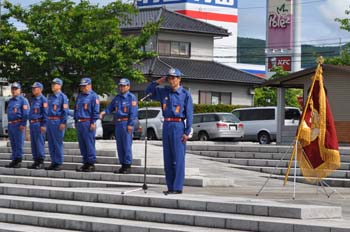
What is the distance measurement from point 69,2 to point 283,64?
3965 centimetres

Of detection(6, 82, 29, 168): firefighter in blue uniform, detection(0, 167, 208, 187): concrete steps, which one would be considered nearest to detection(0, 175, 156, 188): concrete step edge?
detection(0, 167, 208, 187): concrete steps

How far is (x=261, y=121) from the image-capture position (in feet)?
133

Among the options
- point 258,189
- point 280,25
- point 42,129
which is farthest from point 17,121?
point 280,25

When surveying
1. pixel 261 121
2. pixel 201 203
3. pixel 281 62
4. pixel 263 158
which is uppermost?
pixel 281 62

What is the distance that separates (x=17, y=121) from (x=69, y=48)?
742 inches

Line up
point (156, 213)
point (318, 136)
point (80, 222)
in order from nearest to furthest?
point (156, 213) < point (80, 222) < point (318, 136)

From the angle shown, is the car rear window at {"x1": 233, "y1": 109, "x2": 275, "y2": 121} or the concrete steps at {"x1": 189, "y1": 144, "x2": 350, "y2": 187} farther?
the car rear window at {"x1": 233, "y1": 109, "x2": 275, "y2": 121}

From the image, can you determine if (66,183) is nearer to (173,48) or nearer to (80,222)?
(80,222)

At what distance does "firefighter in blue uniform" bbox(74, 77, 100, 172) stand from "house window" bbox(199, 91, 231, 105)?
1513 inches

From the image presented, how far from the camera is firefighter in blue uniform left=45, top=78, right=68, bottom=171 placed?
60.1 ft

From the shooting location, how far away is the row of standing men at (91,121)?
13.9m

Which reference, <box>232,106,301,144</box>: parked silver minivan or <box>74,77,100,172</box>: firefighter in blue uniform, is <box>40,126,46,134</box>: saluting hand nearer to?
<box>74,77,100,172</box>: firefighter in blue uniform

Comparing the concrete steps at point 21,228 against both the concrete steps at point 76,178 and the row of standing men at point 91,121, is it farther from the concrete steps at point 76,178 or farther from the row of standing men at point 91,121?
the concrete steps at point 76,178

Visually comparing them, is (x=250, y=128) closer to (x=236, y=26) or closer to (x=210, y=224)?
(x=210, y=224)
